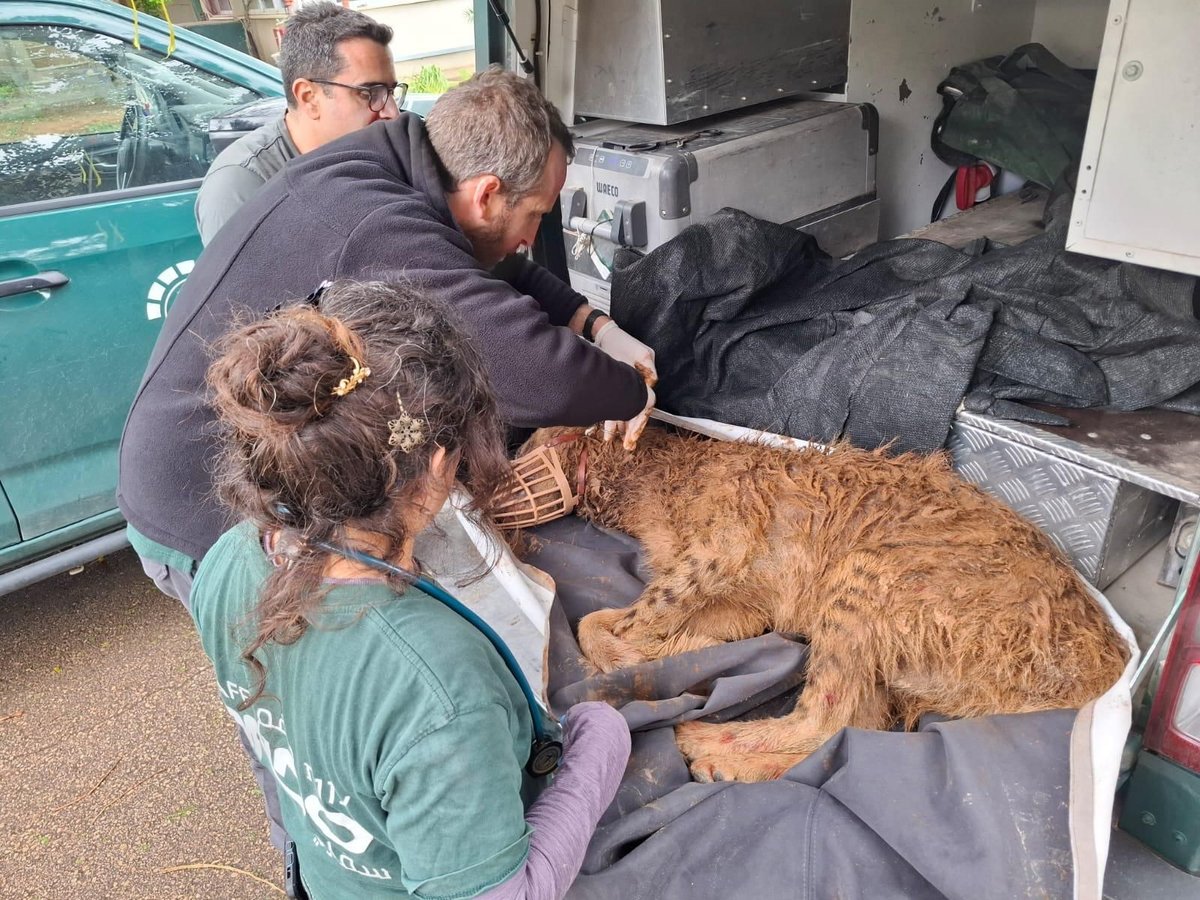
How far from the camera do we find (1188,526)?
88.4 inches

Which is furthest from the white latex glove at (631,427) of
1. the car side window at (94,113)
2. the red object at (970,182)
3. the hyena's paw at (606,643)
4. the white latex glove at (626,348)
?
the red object at (970,182)

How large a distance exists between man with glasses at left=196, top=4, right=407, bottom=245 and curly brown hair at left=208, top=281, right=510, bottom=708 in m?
2.04

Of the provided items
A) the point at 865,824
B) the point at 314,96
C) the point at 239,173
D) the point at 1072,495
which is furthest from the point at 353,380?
the point at 314,96

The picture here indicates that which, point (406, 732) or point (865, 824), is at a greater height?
point (406, 732)

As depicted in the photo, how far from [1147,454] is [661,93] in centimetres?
230

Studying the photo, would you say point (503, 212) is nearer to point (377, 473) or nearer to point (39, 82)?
point (377, 473)

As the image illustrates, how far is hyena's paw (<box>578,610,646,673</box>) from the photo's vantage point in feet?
8.97

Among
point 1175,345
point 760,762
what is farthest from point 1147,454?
point 760,762

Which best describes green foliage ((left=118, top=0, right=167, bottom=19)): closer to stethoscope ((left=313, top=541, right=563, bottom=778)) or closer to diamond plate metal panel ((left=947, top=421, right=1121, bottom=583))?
stethoscope ((left=313, top=541, right=563, bottom=778))

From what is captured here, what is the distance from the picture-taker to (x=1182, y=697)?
1667mm

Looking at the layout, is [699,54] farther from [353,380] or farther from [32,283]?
[353,380]

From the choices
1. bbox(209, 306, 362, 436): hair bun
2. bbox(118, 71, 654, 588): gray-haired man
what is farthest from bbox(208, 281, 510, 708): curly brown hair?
bbox(118, 71, 654, 588): gray-haired man

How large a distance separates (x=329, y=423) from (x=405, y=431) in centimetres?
10

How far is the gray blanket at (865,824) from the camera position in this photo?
170cm
